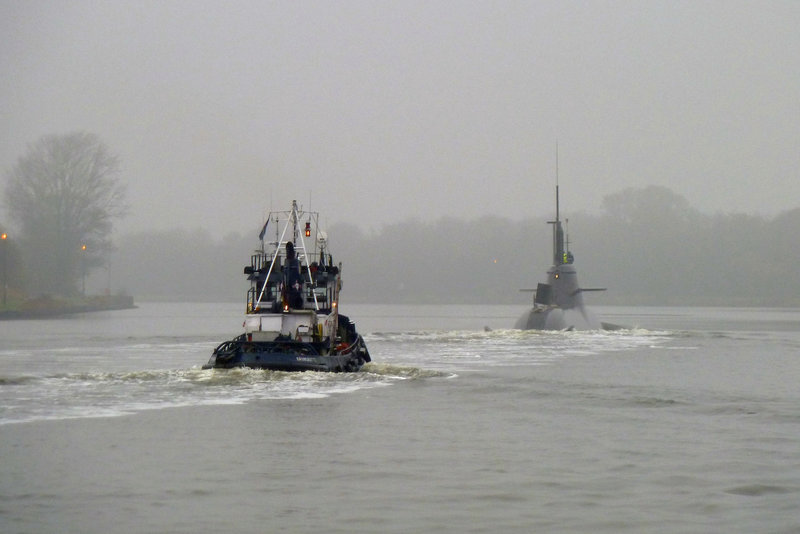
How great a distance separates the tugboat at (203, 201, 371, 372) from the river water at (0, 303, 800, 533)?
23.8 inches

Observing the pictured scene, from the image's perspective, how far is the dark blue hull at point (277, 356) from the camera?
1177 inches

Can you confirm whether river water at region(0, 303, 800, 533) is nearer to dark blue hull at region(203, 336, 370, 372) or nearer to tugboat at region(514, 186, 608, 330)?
dark blue hull at region(203, 336, 370, 372)

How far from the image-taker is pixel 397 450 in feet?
61.9

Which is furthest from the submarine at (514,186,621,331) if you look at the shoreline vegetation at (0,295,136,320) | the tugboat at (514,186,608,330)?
the shoreline vegetation at (0,295,136,320)

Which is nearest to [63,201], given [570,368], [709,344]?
[709,344]

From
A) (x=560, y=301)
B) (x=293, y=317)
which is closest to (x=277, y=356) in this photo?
(x=293, y=317)

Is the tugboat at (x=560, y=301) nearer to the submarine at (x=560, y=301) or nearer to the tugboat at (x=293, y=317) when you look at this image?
the submarine at (x=560, y=301)

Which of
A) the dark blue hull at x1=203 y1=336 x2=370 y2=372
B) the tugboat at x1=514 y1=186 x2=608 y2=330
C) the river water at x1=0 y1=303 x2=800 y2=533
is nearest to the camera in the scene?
the river water at x1=0 y1=303 x2=800 y2=533

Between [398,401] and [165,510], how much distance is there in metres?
13.1

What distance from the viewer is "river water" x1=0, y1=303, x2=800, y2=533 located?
534 inches

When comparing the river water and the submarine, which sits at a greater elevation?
the submarine

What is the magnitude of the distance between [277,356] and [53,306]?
7549 centimetres

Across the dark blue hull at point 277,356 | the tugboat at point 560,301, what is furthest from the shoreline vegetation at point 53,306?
the dark blue hull at point 277,356

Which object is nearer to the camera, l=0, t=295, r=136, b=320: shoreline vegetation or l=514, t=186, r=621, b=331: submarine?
l=514, t=186, r=621, b=331: submarine
